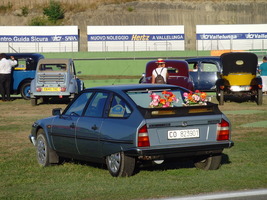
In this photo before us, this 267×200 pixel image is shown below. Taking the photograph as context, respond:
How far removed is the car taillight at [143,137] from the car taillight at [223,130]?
41.2 inches

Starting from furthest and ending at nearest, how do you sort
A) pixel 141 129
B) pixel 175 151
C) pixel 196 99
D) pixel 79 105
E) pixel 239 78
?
pixel 239 78 < pixel 79 105 < pixel 196 99 < pixel 175 151 < pixel 141 129

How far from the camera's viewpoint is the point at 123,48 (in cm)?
6912

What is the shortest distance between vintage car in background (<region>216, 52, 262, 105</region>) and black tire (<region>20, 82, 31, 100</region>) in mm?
7924

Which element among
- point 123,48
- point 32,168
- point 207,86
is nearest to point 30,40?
point 123,48

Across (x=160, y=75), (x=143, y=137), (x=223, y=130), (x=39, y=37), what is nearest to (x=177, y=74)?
(x=160, y=75)

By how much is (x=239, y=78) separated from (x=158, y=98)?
1552 centimetres

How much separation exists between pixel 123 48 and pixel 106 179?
2364 inches

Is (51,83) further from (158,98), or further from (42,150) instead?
(158,98)

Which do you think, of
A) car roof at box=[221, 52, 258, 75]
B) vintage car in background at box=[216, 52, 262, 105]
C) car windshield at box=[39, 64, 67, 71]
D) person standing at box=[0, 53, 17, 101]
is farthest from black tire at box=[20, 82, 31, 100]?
car roof at box=[221, 52, 258, 75]

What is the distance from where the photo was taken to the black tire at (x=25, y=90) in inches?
1112

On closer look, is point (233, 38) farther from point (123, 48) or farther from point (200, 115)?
point (200, 115)

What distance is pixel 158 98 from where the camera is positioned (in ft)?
30.3

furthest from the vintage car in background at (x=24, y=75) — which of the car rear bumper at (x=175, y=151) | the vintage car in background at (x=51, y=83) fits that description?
the car rear bumper at (x=175, y=151)

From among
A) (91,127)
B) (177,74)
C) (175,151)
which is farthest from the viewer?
(177,74)
